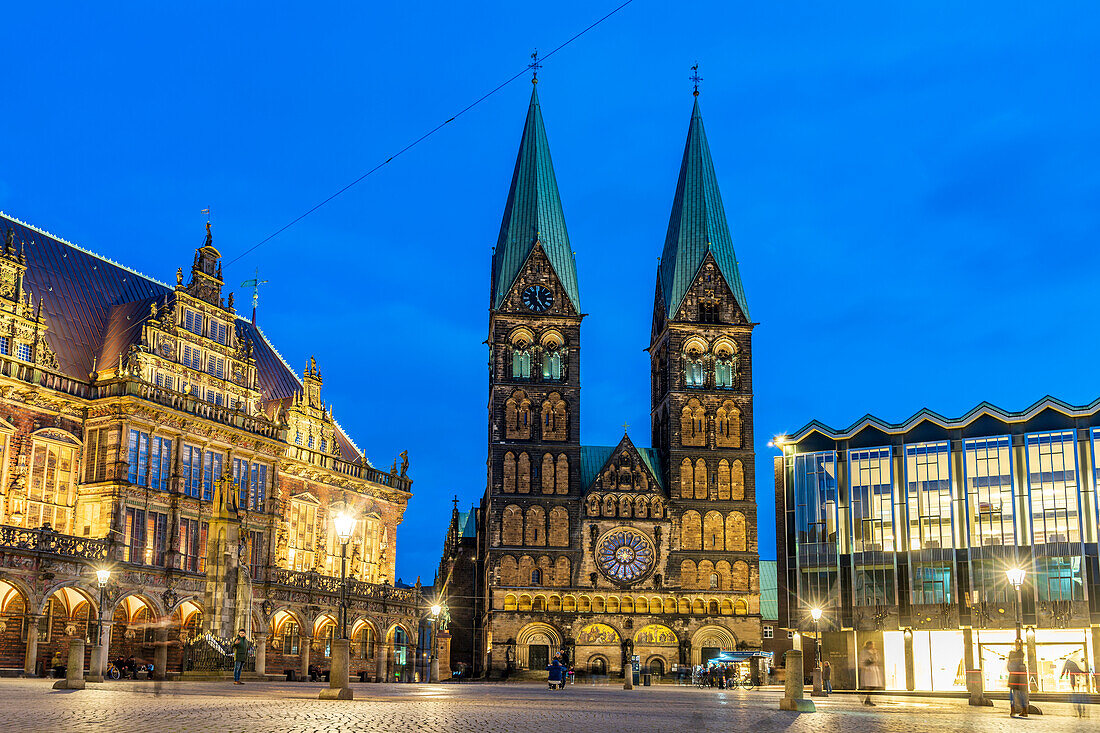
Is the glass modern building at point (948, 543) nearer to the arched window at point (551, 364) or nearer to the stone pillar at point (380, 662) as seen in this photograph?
the stone pillar at point (380, 662)

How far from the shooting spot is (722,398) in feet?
311

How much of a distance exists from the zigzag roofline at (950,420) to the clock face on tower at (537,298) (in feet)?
95.4

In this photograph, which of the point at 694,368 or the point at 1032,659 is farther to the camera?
the point at 694,368

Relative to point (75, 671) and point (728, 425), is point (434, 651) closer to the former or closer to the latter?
point (728, 425)

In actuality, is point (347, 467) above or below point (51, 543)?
above

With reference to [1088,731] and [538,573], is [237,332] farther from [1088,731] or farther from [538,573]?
[1088,731]

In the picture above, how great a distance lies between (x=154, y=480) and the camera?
5384 cm

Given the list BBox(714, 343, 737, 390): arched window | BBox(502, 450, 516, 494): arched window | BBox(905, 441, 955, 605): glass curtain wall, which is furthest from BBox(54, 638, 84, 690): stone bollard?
BBox(714, 343, 737, 390): arched window

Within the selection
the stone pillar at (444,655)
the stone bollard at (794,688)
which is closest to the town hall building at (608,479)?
the stone pillar at (444,655)

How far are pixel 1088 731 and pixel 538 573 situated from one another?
2824 inches

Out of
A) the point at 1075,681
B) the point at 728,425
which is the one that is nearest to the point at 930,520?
the point at 1075,681

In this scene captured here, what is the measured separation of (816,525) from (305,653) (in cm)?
3046

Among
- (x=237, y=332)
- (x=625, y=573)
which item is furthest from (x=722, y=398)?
(x=237, y=332)

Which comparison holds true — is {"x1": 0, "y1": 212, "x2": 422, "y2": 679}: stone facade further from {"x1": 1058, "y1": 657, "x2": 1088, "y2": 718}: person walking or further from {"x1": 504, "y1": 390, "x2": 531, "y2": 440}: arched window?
{"x1": 1058, "y1": 657, "x2": 1088, "y2": 718}: person walking
